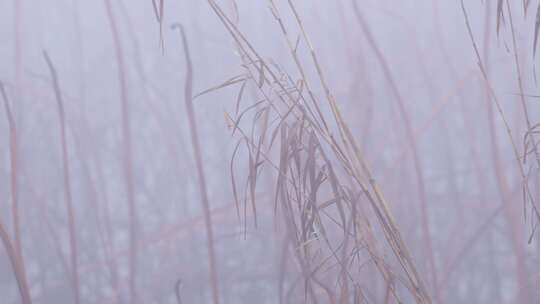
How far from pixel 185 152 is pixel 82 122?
0.57 feet

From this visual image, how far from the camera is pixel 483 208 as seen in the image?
1.11 m

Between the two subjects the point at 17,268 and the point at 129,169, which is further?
the point at 129,169

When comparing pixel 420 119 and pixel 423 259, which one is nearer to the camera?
pixel 423 259

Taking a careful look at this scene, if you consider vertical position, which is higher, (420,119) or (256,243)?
(420,119)

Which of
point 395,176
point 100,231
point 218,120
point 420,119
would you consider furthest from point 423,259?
point 100,231

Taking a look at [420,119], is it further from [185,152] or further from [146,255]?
[146,255]

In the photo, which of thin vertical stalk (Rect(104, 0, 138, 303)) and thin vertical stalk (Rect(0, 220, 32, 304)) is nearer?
thin vertical stalk (Rect(0, 220, 32, 304))

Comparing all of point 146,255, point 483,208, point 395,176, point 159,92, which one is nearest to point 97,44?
point 159,92

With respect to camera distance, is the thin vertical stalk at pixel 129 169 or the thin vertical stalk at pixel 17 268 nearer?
the thin vertical stalk at pixel 17 268

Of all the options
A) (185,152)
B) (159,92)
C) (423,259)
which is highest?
(159,92)

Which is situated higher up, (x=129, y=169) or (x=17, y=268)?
(x=129, y=169)

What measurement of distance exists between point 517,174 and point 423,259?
21 centimetres

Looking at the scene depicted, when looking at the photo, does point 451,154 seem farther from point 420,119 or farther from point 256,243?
point 256,243

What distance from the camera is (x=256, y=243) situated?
1.11 meters
